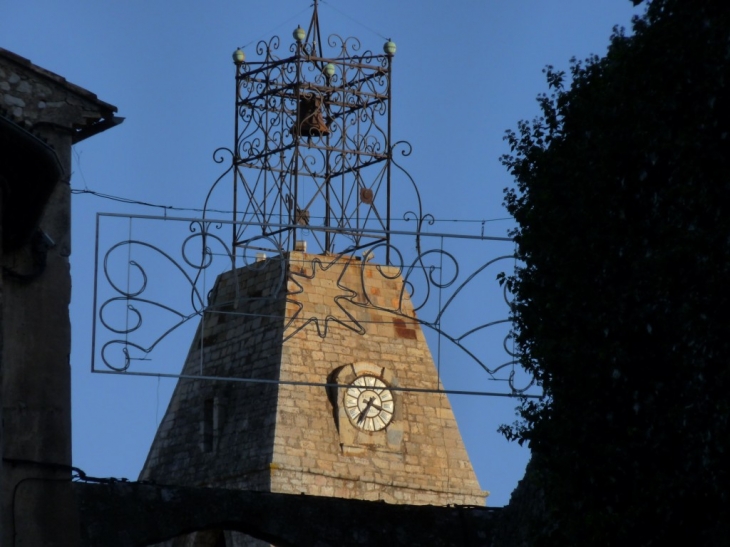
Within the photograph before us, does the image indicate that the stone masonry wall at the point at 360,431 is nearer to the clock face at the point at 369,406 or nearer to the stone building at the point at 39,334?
the clock face at the point at 369,406

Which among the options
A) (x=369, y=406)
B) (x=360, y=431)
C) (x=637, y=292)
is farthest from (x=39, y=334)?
(x=369, y=406)

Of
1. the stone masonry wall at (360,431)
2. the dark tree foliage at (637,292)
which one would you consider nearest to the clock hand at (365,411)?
the stone masonry wall at (360,431)

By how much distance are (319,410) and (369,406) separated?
0.87 metres

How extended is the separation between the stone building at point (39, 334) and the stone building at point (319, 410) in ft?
41.0

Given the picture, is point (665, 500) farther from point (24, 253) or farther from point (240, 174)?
point (240, 174)

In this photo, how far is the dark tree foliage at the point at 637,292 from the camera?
11.3 metres

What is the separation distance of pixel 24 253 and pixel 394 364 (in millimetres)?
15457

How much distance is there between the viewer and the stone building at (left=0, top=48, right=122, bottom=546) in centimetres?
1518

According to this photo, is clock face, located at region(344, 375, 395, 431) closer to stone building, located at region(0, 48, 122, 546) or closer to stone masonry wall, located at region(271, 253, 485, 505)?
stone masonry wall, located at region(271, 253, 485, 505)

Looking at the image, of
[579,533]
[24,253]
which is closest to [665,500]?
[579,533]

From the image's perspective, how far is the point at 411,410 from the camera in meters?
30.7

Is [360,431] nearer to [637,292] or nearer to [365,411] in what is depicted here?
[365,411]

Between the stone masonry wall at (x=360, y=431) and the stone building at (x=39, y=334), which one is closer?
the stone building at (x=39, y=334)

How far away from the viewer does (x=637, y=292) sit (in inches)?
474
